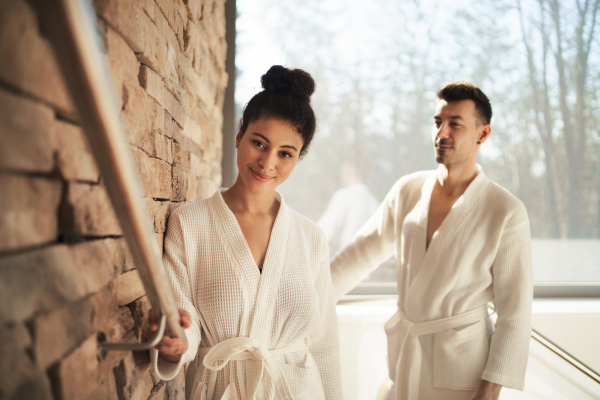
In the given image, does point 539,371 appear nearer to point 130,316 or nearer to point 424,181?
point 424,181

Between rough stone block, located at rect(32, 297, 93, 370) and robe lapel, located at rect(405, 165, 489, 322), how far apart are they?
1268 millimetres

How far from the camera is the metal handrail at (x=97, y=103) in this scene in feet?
1.03

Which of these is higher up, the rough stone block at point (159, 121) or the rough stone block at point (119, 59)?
the rough stone block at point (119, 59)

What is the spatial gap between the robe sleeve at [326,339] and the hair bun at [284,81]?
1.71 ft

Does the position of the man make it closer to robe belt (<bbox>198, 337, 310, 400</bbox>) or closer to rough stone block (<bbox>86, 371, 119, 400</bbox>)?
robe belt (<bbox>198, 337, 310, 400</bbox>)

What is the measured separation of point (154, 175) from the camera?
964 mm

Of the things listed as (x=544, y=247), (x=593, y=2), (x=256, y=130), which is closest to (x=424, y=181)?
(x=256, y=130)

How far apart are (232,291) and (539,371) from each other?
→ 1408 millimetres

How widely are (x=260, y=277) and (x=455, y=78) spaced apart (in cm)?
200

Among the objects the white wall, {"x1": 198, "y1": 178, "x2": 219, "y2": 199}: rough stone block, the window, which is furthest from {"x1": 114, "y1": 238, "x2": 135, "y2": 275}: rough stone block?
the window

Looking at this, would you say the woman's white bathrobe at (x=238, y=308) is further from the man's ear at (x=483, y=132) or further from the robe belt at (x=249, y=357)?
the man's ear at (x=483, y=132)

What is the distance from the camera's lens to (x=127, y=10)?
72 cm

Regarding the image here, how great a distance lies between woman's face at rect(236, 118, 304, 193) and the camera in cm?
121

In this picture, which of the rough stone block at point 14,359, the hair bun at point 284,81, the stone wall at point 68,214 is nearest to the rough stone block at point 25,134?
the stone wall at point 68,214
